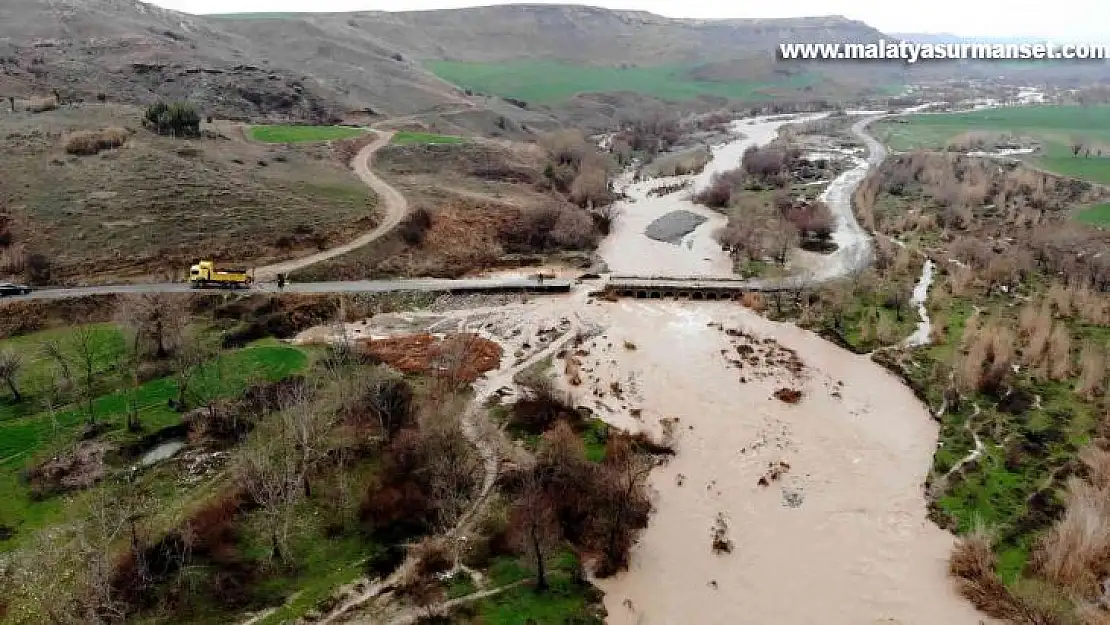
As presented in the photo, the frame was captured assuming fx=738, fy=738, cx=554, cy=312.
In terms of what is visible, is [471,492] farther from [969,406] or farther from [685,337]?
[969,406]

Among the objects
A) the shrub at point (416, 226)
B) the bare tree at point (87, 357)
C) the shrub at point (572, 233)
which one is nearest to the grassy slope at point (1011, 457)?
the shrub at point (572, 233)

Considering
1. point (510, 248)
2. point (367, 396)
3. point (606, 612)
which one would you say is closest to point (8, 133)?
point (510, 248)

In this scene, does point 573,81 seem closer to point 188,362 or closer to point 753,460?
point 188,362

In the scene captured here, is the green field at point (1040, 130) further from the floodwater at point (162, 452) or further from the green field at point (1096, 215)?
the floodwater at point (162, 452)

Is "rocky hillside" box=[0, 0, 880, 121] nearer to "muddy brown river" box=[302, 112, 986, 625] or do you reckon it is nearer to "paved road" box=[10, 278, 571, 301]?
"paved road" box=[10, 278, 571, 301]

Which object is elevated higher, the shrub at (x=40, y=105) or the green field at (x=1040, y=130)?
the shrub at (x=40, y=105)

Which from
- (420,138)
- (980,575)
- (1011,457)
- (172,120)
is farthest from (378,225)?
(980,575)

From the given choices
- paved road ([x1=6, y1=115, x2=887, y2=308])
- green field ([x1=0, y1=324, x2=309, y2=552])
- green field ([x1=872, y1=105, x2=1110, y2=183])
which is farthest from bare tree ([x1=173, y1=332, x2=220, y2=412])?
green field ([x1=872, y1=105, x2=1110, y2=183])
